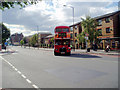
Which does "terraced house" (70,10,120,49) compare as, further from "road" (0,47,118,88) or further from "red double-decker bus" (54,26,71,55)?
"road" (0,47,118,88)

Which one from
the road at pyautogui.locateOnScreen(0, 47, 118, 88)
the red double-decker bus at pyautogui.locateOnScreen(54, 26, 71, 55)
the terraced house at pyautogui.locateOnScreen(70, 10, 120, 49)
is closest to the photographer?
the road at pyautogui.locateOnScreen(0, 47, 118, 88)

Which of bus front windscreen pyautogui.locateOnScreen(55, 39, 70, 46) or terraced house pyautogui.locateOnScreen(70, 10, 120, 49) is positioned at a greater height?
terraced house pyautogui.locateOnScreen(70, 10, 120, 49)

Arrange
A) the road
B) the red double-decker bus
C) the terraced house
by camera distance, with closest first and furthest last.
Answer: the road, the red double-decker bus, the terraced house

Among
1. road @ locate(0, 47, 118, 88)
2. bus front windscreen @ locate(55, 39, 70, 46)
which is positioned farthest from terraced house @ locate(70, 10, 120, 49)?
road @ locate(0, 47, 118, 88)

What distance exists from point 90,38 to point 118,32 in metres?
8.76

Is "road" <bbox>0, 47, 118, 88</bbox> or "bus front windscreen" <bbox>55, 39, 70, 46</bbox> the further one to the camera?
"bus front windscreen" <bbox>55, 39, 70, 46</bbox>

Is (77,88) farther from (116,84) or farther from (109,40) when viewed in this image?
(109,40)

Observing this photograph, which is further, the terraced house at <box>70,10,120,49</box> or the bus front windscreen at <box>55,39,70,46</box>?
the terraced house at <box>70,10,120,49</box>

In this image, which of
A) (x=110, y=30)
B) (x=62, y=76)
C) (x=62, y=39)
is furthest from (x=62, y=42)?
(x=110, y=30)

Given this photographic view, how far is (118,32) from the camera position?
109ft

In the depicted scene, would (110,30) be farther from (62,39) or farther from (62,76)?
(62,76)

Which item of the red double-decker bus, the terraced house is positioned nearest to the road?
the red double-decker bus

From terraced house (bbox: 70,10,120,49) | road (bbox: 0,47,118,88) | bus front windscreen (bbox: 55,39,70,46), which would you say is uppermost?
terraced house (bbox: 70,10,120,49)

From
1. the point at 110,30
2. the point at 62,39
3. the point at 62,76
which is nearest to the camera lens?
the point at 62,76
